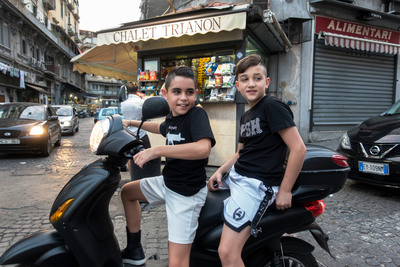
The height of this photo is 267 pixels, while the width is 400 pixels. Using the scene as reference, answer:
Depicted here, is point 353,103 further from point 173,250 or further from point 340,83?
point 173,250

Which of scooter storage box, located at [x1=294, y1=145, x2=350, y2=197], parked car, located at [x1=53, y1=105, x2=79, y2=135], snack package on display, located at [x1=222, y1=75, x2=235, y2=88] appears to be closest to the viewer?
scooter storage box, located at [x1=294, y1=145, x2=350, y2=197]

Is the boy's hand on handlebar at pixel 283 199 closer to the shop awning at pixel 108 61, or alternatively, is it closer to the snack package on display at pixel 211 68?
the snack package on display at pixel 211 68

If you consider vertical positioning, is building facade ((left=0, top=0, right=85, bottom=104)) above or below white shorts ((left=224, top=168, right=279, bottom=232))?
above

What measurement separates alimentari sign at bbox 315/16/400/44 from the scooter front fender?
9.87m

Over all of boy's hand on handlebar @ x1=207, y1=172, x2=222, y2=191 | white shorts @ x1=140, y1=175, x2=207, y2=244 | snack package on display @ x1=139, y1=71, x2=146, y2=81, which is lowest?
white shorts @ x1=140, y1=175, x2=207, y2=244

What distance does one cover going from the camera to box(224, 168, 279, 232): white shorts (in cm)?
158

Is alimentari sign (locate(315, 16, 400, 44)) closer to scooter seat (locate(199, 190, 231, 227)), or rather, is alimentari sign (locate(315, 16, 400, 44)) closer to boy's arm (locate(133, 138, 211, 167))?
scooter seat (locate(199, 190, 231, 227))

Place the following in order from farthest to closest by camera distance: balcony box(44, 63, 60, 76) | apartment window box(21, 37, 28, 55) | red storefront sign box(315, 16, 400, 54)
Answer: balcony box(44, 63, 60, 76), apartment window box(21, 37, 28, 55), red storefront sign box(315, 16, 400, 54)

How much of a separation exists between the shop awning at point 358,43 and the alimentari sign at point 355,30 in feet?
1.46

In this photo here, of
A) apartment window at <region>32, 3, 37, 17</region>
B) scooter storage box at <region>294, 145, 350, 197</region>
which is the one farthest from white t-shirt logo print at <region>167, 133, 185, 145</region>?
apartment window at <region>32, 3, 37, 17</region>

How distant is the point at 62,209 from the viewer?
1.52 metres

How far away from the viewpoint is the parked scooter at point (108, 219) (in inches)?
58.8

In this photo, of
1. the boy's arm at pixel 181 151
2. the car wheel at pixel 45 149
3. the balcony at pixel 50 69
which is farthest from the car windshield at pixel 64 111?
the balcony at pixel 50 69

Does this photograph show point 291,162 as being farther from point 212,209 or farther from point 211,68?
point 211,68
